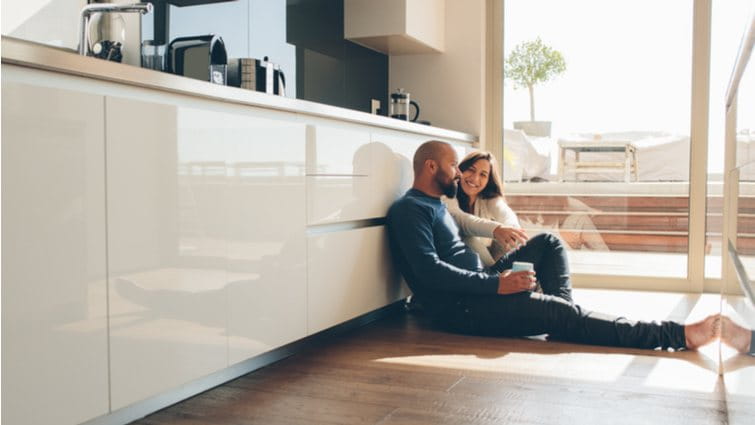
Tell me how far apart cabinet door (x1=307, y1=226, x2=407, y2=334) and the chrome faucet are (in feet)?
3.21

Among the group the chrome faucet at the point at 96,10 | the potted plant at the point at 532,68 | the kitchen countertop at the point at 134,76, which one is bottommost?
the kitchen countertop at the point at 134,76

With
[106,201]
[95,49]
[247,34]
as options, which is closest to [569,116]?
[247,34]

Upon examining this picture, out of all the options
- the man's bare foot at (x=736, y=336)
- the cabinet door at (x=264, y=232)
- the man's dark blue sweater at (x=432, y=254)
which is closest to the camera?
the man's bare foot at (x=736, y=336)

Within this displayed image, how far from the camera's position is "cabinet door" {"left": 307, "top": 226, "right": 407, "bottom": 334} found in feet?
9.19

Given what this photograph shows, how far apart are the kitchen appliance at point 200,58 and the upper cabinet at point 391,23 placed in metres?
1.67

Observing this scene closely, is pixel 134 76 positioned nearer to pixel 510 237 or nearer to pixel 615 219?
pixel 510 237

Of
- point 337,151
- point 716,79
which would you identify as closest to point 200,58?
point 337,151

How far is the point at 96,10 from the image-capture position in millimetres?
2293

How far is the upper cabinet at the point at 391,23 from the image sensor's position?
4.18 metres

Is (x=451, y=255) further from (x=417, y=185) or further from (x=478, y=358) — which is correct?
(x=478, y=358)

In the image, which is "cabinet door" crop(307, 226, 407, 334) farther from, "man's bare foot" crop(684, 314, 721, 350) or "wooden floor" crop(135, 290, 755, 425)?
"man's bare foot" crop(684, 314, 721, 350)

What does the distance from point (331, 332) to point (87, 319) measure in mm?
1488

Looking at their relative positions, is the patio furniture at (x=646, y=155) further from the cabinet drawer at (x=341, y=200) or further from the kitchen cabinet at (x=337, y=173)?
the kitchen cabinet at (x=337, y=173)

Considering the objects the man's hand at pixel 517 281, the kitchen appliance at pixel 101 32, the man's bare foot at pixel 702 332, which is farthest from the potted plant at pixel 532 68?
the kitchen appliance at pixel 101 32
